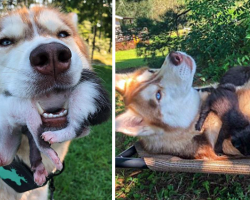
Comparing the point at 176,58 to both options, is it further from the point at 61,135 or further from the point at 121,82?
the point at 61,135

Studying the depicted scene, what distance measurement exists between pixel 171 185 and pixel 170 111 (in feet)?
1.51

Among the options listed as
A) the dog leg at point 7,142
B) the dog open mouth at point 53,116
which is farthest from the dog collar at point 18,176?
the dog open mouth at point 53,116

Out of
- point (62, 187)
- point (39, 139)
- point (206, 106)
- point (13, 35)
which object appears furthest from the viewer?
point (62, 187)

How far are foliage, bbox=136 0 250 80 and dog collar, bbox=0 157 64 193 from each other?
90 centimetres

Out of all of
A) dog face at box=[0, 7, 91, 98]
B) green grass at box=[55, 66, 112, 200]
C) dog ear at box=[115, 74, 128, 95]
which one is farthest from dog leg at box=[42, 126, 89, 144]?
green grass at box=[55, 66, 112, 200]

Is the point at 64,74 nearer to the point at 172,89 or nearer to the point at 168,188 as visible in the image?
the point at 172,89

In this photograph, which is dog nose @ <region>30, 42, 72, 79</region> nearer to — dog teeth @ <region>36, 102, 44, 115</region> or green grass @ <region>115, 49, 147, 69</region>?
dog teeth @ <region>36, 102, 44, 115</region>

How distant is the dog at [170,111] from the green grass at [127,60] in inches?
1.8

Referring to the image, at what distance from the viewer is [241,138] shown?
61.8 inches

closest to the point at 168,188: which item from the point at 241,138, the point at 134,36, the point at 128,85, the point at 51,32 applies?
the point at 241,138

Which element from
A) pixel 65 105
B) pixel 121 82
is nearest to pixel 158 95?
pixel 121 82

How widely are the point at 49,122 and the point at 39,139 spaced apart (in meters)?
0.05

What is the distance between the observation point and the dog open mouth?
2.59 ft

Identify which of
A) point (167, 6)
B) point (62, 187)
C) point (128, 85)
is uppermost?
point (167, 6)
